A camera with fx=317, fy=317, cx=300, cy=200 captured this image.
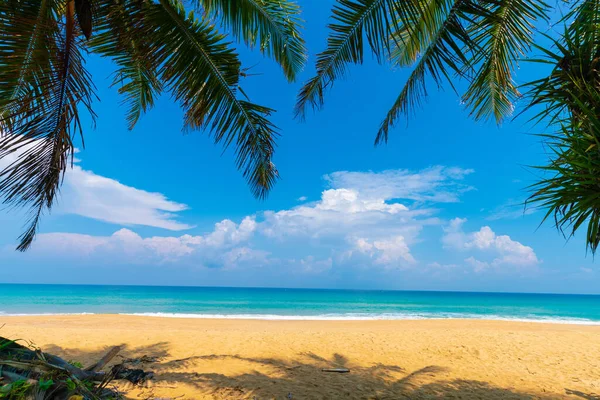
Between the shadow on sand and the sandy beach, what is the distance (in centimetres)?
2

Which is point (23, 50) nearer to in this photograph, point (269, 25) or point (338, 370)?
point (269, 25)

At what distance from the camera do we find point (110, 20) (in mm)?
3688

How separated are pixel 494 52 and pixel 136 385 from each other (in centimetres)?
656

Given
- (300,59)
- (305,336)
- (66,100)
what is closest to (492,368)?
(305,336)

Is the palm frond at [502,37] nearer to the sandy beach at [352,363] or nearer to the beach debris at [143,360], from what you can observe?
the sandy beach at [352,363]

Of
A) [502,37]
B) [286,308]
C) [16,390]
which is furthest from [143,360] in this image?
[286,308]

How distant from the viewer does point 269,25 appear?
4.47 meters

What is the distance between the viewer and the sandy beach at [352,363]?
4504mm

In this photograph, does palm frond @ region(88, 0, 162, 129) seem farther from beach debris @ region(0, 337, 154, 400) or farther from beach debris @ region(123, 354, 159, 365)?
beach debris @ region(123, 354, 159, 365)

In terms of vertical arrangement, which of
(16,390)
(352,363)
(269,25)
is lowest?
(352,363)

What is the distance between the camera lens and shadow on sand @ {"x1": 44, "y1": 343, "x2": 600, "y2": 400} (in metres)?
4.33

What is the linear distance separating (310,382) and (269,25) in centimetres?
529

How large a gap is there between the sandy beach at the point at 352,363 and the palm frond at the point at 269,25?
15.5 feet

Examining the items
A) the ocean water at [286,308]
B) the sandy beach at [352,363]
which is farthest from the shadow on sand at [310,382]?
the ocean water at [286,308]
